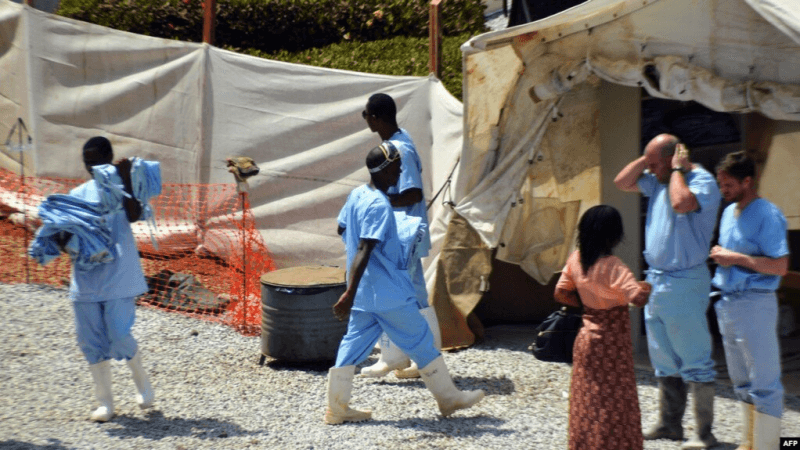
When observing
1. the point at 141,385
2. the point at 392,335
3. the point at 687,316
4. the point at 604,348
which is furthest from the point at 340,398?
the point at 687,316

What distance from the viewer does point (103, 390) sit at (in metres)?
5.73

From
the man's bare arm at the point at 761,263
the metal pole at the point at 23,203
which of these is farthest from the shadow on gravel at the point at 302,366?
the man's bare arm at the point at 761,263

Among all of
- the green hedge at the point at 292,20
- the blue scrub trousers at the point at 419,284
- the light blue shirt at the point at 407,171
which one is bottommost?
the blue scrub trousers at the point at 419,284

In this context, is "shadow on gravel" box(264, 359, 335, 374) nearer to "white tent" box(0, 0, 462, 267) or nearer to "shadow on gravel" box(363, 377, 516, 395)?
"shadow on gravel" box(363, 377, 516, 395)

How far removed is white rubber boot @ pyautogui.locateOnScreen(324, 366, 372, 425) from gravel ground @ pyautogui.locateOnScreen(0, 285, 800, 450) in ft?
0.21

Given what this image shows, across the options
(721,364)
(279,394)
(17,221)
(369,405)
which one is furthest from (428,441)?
(17,221)

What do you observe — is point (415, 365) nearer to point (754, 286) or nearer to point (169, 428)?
point (169, 428)

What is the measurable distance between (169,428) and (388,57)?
22.2 feet

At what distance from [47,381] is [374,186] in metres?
2.86

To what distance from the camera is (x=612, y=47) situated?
20.8 ft

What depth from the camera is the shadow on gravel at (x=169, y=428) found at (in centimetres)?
556

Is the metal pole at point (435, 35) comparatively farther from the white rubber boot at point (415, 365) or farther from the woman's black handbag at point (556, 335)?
the woman's black handbag at point (556, 335)

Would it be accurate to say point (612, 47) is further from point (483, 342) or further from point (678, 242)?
point (483, 342)

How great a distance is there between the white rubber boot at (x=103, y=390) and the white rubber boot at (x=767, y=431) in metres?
3.68
